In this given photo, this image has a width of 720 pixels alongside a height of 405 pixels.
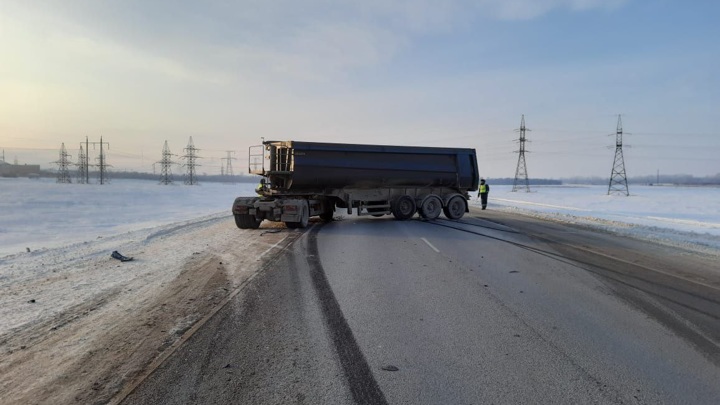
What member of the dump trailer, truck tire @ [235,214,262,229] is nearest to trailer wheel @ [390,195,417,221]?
the dump trailer

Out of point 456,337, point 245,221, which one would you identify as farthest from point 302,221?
point 456,337

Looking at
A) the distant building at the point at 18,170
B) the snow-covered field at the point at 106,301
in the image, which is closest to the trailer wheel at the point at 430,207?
the snow-covered field at the point at 106,301

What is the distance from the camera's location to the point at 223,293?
6883 mm

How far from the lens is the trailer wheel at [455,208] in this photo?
20375 millimetres

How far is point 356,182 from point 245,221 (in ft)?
14.8

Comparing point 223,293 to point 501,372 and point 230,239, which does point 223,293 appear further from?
point 230,239

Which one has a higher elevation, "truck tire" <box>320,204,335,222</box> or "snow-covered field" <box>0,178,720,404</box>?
"truck tire" <box>320,204,335,222</box>

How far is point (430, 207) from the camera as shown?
20.0 m

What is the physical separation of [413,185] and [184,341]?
50.9 feet

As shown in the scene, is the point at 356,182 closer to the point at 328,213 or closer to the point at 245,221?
the point at 328,213

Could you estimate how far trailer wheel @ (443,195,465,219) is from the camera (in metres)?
20.4

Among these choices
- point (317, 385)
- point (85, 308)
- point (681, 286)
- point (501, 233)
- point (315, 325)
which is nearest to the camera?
point (317, 385)

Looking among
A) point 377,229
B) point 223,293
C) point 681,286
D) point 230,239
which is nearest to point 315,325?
point 223,293

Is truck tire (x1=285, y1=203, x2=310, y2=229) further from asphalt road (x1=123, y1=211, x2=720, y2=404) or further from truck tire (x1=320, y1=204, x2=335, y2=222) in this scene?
asphalt road (x1=123, y1=211, x2=720, y2=404)
